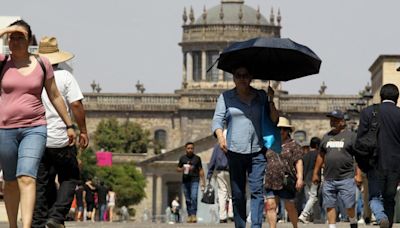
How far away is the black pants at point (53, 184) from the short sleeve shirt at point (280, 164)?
11.2 ft

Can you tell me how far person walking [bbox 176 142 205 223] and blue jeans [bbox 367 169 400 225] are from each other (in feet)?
35.0

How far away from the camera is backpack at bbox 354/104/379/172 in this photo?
64.4 feet

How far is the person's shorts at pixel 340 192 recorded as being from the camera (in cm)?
2158

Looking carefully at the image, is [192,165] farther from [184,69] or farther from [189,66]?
[184,69]

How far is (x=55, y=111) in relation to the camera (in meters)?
17.9

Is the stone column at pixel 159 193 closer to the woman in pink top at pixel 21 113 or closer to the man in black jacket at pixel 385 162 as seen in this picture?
the man in black jacket at pixel 385 162

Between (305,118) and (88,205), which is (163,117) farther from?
(88,205)

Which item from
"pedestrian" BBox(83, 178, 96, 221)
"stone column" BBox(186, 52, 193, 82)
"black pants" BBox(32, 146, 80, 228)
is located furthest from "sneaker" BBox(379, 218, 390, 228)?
"stone column" BBox(186, 52, 193, 82)

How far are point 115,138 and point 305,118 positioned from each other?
1488 cm

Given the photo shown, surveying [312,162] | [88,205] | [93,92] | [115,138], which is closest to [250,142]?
[312,162]

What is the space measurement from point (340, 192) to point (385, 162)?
2.22 meters

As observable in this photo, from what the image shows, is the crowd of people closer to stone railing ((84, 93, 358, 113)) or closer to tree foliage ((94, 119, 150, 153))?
tree foliage ((94, 119, 150, 153))

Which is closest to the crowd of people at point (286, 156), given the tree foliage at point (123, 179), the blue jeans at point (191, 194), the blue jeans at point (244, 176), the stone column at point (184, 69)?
the blue jeans at point (244, 176)

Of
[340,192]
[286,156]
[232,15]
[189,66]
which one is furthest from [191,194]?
[232,15]
